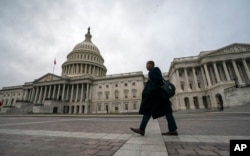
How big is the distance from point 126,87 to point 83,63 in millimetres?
27436

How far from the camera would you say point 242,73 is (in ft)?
107

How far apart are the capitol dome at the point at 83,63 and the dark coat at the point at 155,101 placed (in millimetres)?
57695

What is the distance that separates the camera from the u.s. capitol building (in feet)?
98.1

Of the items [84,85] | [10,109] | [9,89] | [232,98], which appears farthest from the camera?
[9,89]

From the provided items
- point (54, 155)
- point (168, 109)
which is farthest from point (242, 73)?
point (54, 155)

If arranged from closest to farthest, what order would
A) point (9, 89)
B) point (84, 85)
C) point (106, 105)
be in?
1. point (106, 105)
2. point (84, 85)
3. point (9, 89)

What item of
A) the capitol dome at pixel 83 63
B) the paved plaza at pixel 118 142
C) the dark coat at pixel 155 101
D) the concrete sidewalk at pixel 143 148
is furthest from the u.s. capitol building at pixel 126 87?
the concrete sidewalk at pixel 143 148

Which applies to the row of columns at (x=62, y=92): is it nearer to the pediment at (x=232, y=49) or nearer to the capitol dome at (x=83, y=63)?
the capitol dome at (x=83, y=63)

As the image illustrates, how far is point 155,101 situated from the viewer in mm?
3771

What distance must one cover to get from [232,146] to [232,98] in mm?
27810

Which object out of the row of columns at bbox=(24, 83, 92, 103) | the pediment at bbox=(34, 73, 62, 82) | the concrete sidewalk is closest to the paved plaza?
the concrete sidewalk

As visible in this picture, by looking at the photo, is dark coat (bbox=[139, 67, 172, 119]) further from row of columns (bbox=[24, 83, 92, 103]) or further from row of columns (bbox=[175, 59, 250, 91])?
row of columns (bbox=[24, 83, 92, 103])

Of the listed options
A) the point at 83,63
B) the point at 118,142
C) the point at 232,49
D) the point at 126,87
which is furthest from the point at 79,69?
the point at 118,142

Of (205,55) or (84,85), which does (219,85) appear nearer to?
(205,55)
